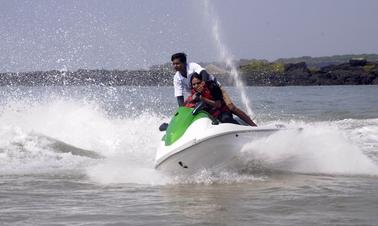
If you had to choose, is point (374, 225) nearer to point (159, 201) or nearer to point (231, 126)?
point (159, 201)

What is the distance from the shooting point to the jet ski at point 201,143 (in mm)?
8453

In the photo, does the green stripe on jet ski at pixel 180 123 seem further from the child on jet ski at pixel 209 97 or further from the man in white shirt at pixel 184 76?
the man in white shirt at pixel 184 76

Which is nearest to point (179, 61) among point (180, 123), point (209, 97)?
point (209, 97)

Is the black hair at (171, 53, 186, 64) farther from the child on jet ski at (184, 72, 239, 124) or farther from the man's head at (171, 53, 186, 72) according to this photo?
the child on jet ski at (184, 72, 239, 124)

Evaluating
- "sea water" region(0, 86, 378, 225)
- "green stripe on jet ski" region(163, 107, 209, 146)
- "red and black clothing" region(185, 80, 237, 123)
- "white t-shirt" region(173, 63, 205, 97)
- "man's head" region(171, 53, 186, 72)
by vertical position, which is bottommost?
"sea water" region(0, 86, 378, 225)

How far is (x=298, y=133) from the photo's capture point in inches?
377

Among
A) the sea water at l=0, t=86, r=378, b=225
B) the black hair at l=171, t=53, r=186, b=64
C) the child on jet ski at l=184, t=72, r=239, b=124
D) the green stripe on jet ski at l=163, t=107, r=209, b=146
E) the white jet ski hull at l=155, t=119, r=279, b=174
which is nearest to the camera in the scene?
the sea water at l=0, t=86, r=378, b=225

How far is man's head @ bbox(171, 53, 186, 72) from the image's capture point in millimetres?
9164

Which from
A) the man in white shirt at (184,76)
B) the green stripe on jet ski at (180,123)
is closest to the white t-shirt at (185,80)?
the man in white shirt at (184,76)

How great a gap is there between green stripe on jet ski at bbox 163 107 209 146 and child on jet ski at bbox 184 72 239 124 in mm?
144

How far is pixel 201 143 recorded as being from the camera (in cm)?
841

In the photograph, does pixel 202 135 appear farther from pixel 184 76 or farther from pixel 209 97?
pixel 184 76

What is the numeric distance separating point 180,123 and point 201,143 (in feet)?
2.21

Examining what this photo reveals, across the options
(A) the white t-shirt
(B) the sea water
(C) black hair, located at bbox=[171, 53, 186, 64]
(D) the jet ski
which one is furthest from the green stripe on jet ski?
(C) black hair, located at bbox=[171, 53, 186, 64]
